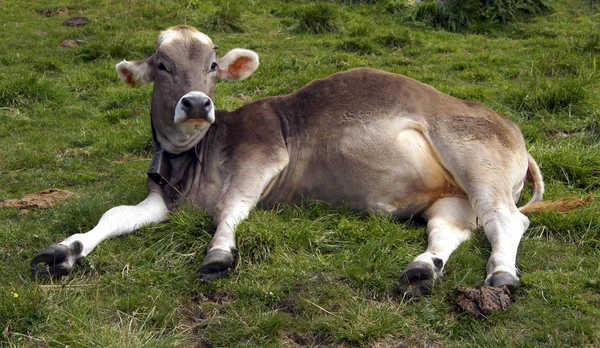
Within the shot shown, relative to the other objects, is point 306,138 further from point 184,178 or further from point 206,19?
point 206,19

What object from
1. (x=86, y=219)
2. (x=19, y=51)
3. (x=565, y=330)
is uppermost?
(x=565, y=330)

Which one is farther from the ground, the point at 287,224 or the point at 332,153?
the point at 332,153

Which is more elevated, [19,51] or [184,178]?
[184,178]

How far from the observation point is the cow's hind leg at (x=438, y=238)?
475 centimetres

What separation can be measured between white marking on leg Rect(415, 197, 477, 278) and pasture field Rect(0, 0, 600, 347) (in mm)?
123

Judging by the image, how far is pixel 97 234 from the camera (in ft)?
18.0

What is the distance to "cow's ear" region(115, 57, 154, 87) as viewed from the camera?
6.52 metres

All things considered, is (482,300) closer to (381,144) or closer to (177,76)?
(381,144)

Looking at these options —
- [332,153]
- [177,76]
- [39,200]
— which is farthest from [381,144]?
[39,200]

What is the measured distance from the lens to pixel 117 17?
13047 millimetres

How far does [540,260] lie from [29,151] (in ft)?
18.2

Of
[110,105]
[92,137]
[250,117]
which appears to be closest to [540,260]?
[250,117]

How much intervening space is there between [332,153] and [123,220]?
5.58 ft

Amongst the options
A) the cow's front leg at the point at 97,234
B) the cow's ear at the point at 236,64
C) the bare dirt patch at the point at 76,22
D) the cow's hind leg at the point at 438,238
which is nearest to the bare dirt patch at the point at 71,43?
the bare dirt patch at the point at 76,22
